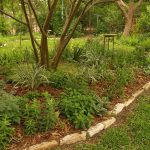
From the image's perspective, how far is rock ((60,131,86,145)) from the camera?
480 cm

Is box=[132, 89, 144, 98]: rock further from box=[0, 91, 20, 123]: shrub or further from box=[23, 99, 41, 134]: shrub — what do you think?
box=[0, 91, 20, 123]: shrub

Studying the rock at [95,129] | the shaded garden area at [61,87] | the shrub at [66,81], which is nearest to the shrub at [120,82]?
the shaded garden area at [61,87]

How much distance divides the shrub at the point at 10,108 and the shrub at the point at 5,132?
153 mm

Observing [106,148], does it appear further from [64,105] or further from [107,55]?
[107,55]

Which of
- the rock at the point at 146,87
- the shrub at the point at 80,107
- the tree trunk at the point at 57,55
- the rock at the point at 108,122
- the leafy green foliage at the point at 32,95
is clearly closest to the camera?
the shrub at the point at 80,107

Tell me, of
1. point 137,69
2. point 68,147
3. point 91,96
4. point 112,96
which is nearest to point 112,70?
point 137,69

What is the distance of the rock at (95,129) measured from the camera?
5105 mm

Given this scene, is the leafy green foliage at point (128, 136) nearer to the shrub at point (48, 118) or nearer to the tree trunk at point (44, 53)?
the shrub at point (48, 118)

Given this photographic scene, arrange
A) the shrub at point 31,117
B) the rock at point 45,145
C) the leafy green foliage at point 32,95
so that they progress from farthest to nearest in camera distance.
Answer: the leafy green foliage at point 32,95
the shrub at point 31,117
the rock at point 45,145

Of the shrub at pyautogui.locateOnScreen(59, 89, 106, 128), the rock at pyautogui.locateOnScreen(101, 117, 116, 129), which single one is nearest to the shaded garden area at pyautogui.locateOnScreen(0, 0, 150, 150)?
the shrub at pyautogui.locateOnScreen(59, 89, 106, 128)

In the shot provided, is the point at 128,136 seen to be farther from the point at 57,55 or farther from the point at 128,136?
the point at 57,55

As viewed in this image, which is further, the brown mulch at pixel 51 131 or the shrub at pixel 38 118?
the shrub at pixel 38 118

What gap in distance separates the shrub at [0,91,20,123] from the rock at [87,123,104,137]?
3.39 feet

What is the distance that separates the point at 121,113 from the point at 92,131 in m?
1.04
